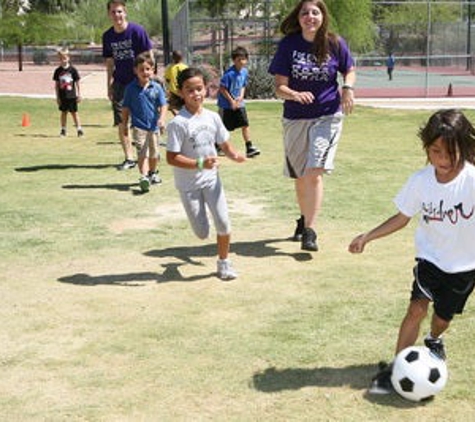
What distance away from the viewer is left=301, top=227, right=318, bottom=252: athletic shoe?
6051 millimetres

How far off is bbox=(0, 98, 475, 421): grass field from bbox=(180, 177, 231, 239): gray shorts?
38 centimetres

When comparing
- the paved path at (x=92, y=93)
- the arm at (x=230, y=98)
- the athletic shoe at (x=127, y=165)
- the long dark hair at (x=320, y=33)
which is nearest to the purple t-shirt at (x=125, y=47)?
the athletic shoe at (x=127, y=165)

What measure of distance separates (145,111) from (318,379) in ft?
18.9

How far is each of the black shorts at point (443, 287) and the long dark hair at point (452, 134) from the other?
52 cm

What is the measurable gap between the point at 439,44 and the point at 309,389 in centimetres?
2475

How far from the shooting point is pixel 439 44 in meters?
26.5

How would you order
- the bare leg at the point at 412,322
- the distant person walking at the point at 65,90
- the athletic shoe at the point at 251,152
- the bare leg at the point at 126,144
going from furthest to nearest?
the distant person walking at the point at 65,90
the athletic shoe at the point at 251,152
the bare leg at the point at 126,144
the bare leg at the point at 412,322

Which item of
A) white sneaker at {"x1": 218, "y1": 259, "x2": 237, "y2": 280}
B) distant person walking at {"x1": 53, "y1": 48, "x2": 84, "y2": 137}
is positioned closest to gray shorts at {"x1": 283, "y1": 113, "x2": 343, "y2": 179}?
white sneaker at {"x1": 218, "y1": 259, "x2": 237, "y2": 280}

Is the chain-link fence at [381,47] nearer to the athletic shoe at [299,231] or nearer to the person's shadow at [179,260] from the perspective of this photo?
the athletic shoe at [299,231]

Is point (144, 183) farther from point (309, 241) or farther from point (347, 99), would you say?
point (347, 99)

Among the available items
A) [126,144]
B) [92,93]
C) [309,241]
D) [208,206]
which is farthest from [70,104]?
[92,93]

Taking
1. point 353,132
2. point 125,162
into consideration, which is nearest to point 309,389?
point 125,162

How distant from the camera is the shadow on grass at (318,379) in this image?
364 centimetres

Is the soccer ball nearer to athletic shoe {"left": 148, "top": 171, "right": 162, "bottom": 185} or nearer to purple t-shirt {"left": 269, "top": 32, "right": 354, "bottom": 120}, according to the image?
purple t-shirt {"left": 269, "top": 32, "right": 354, "bottom": 120}
